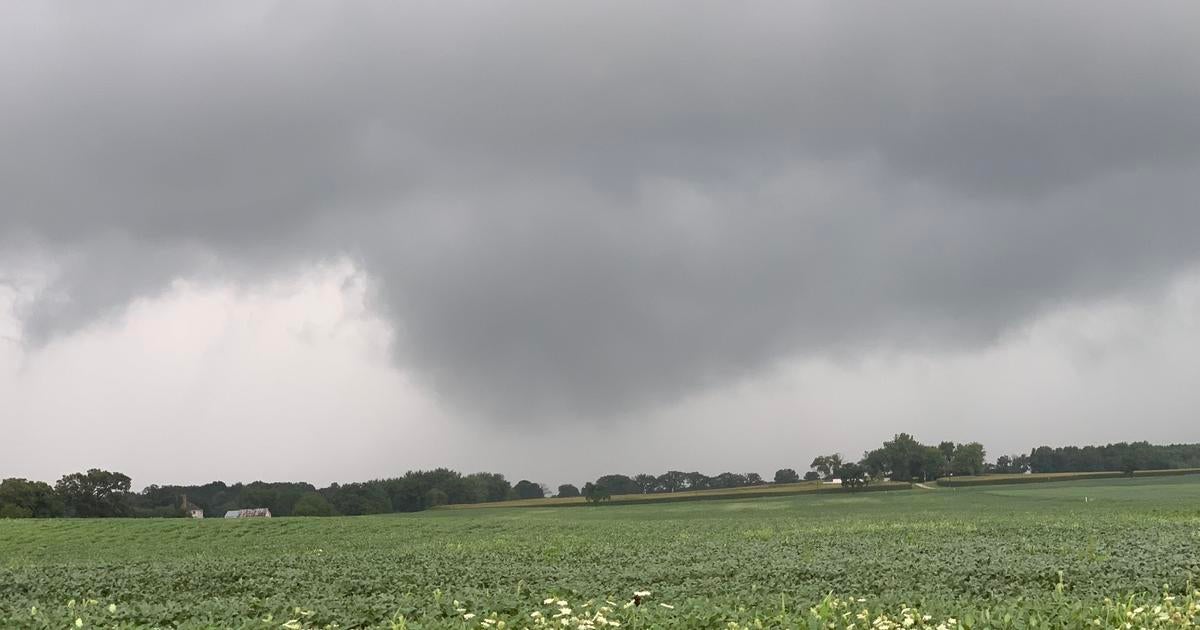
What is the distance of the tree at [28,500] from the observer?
112750 mm

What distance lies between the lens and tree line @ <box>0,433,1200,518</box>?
124750mm

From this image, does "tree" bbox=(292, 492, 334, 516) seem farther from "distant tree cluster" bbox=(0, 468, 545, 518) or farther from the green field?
the green field

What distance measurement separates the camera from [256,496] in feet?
542

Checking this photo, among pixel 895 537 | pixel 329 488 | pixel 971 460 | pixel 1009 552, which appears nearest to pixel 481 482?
pixel 329 488

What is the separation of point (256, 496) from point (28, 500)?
5061cm

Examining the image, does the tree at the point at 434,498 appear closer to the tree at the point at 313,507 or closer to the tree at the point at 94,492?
the tree at the point at 313,507

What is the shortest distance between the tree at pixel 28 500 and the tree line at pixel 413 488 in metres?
0.11

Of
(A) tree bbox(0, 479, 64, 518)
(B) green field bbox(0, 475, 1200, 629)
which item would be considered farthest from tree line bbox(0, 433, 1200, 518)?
(B) green field bbox(0, 475, 1200, 629)

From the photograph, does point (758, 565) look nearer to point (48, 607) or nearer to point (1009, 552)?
point (1009, 552)

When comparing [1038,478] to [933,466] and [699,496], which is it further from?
[699,496]

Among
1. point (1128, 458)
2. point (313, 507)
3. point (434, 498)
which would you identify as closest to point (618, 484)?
point (434, 498)

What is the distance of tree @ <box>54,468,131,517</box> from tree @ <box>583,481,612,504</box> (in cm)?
6878

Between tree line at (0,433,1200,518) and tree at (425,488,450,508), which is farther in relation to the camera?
tree at (425,488,450,508)

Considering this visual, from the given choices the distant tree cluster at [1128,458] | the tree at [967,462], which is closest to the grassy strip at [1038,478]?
the distant tree cluster at [1128,458]
